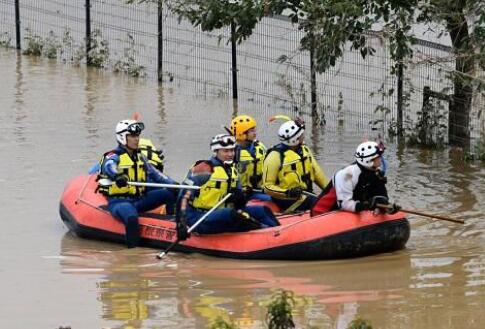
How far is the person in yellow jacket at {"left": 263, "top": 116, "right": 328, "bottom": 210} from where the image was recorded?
15602mm

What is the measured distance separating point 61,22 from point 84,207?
1753cm

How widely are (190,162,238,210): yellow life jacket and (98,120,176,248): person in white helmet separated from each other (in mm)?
854

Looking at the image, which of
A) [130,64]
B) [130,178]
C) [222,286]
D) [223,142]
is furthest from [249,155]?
[130,64]

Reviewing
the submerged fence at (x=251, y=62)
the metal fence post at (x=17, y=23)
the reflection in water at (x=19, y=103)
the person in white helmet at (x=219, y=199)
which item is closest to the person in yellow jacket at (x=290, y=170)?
the person in white helmet at (x=219, y=199)

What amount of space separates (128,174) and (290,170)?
1.76 m

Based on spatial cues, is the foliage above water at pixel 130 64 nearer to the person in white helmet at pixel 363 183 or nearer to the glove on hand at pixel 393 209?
the person in white helmet at pixel 363 183

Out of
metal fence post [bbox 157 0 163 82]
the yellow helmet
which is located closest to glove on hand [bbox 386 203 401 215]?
the yellow helmet

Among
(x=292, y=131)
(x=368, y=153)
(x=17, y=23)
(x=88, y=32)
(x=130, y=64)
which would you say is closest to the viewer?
(x=368, y=153)

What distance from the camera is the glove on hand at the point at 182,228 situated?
14.7 m

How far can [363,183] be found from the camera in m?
14.7

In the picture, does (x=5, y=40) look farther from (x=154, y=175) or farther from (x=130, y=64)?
(x=154, y=175)

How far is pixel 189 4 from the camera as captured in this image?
2119 cm

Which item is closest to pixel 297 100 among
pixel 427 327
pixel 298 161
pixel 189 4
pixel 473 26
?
pixel 189 4

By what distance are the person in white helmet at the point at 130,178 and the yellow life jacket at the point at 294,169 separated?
1.25m
